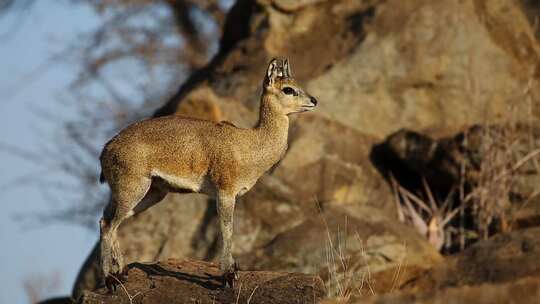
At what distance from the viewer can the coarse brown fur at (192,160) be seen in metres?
10.9

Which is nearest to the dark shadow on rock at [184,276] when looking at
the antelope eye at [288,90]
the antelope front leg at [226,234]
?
the antelope front leg at [226,234]

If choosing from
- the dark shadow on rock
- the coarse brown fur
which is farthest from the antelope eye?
the dark shadow on rock

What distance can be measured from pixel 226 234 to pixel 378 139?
8397mm

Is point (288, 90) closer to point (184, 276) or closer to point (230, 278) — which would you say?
point (230, 278)

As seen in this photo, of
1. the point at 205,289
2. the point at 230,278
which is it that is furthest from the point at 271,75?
the point at 205,289

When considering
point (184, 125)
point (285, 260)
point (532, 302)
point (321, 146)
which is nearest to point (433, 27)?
point (321, 146)

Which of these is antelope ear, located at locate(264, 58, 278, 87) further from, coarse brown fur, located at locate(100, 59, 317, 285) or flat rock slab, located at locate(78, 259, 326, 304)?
flat rock slab, located at locate(78, 259, 326, 304)

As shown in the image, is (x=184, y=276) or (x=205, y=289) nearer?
(x=205, y=289)

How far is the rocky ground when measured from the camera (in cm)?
1561

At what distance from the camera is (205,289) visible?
10.7 metres

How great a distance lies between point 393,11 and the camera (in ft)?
63.3

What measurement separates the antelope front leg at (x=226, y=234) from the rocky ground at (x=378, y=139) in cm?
378

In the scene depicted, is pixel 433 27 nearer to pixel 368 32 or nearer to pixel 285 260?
pixel 368 32

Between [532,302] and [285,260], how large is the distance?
30.4 feet
